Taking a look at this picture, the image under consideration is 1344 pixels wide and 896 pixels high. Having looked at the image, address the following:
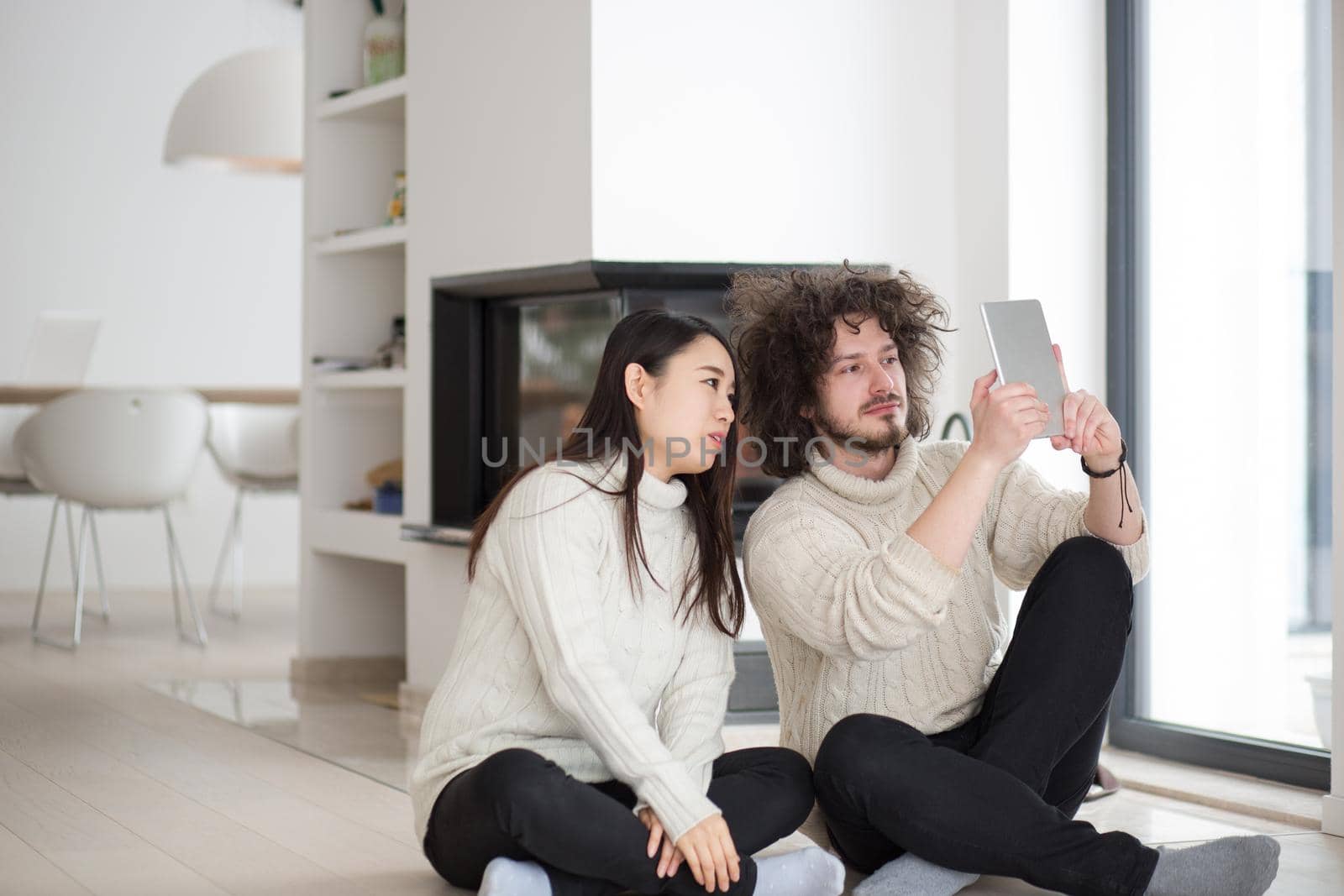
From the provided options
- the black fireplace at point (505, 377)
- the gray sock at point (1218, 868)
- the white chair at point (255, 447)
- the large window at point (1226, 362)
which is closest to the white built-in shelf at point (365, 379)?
the black fireplace at point (505, 377)

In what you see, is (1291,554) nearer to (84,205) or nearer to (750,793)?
(750,793)

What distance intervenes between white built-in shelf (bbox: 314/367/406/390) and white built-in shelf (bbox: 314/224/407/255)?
0.31m

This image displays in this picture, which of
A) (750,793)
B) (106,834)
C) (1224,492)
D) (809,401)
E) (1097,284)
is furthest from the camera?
(1097,284)

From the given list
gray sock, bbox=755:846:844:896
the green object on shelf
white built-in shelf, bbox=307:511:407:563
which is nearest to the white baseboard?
gray sock, bbox=755:846:844:896

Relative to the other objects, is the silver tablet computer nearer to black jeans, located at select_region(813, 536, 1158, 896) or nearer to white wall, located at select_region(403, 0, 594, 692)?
black jeans, located at select_region(813, 536, 1158, 896)

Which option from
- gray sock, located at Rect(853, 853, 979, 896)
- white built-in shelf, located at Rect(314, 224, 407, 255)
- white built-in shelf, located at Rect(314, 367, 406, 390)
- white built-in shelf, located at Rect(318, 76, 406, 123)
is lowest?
gray sock, located at Rect(853, 853, 979, 896)

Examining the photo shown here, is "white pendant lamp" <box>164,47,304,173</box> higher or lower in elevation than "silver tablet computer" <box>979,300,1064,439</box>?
higher

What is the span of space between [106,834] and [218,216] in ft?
16.3

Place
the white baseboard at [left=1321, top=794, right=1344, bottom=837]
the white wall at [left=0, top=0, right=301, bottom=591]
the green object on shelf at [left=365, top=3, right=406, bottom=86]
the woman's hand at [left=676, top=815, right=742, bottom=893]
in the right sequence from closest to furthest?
1. the woman's hand at [left=676, top=815, right=742, bottom=893]
2. the white baseboard at [left=1321, top=794, right=1344, bottom=837]
3. the green object on shelf at [left=365, top=3, right=406, bottom=86]
4. the white wall at [left=0, top=0, right=301, bottom=591]

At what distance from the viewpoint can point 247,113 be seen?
15.1 ft

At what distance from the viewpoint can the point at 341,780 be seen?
276 cm

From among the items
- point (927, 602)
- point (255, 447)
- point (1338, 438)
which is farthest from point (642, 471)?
point (255, 447)

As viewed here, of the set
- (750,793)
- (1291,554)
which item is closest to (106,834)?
(750,793)

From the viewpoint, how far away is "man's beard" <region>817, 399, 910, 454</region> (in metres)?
1.97
